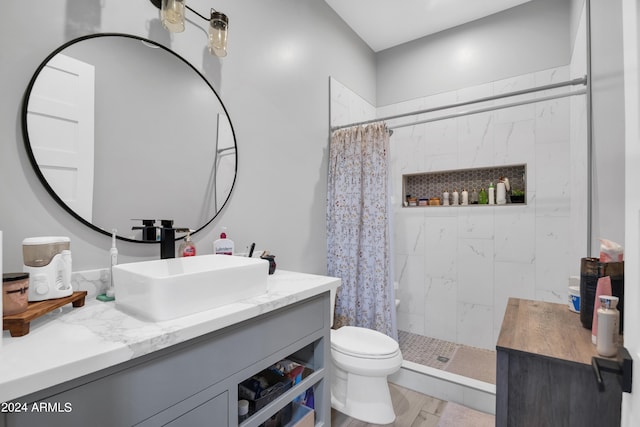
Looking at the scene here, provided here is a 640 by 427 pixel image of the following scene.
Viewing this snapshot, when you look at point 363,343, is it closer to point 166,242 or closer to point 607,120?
point 166,242

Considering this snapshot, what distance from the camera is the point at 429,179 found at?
3.01 m

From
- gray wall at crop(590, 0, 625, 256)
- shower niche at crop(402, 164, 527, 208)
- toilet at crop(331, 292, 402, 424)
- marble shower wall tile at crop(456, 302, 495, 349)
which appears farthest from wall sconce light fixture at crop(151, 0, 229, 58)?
marble shower wall tile at crop(456, 302, 495, 349)

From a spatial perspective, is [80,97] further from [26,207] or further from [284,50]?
[284,50]

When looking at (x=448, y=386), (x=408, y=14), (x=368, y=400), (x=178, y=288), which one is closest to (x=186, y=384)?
(x=178, y=288)

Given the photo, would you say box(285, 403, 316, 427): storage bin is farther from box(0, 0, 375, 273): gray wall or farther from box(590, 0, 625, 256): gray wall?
box(590, 0, 625, 256): gray wall

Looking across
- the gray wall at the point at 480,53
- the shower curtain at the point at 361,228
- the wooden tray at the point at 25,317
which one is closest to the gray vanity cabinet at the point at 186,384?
the wooden tray at the point at 25,317

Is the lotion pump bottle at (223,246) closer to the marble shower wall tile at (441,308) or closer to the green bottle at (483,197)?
the marble shower wall tile at (441,308)

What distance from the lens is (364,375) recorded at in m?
1.70

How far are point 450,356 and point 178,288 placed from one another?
2.41m

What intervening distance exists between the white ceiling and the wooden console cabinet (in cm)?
260

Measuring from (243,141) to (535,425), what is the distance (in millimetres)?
1753

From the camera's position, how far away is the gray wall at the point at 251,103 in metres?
0.98

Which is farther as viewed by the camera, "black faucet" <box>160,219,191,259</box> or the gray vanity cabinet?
"black faucet" <box>160,219,191,259</box>

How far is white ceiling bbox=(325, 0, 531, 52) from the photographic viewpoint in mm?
2455
